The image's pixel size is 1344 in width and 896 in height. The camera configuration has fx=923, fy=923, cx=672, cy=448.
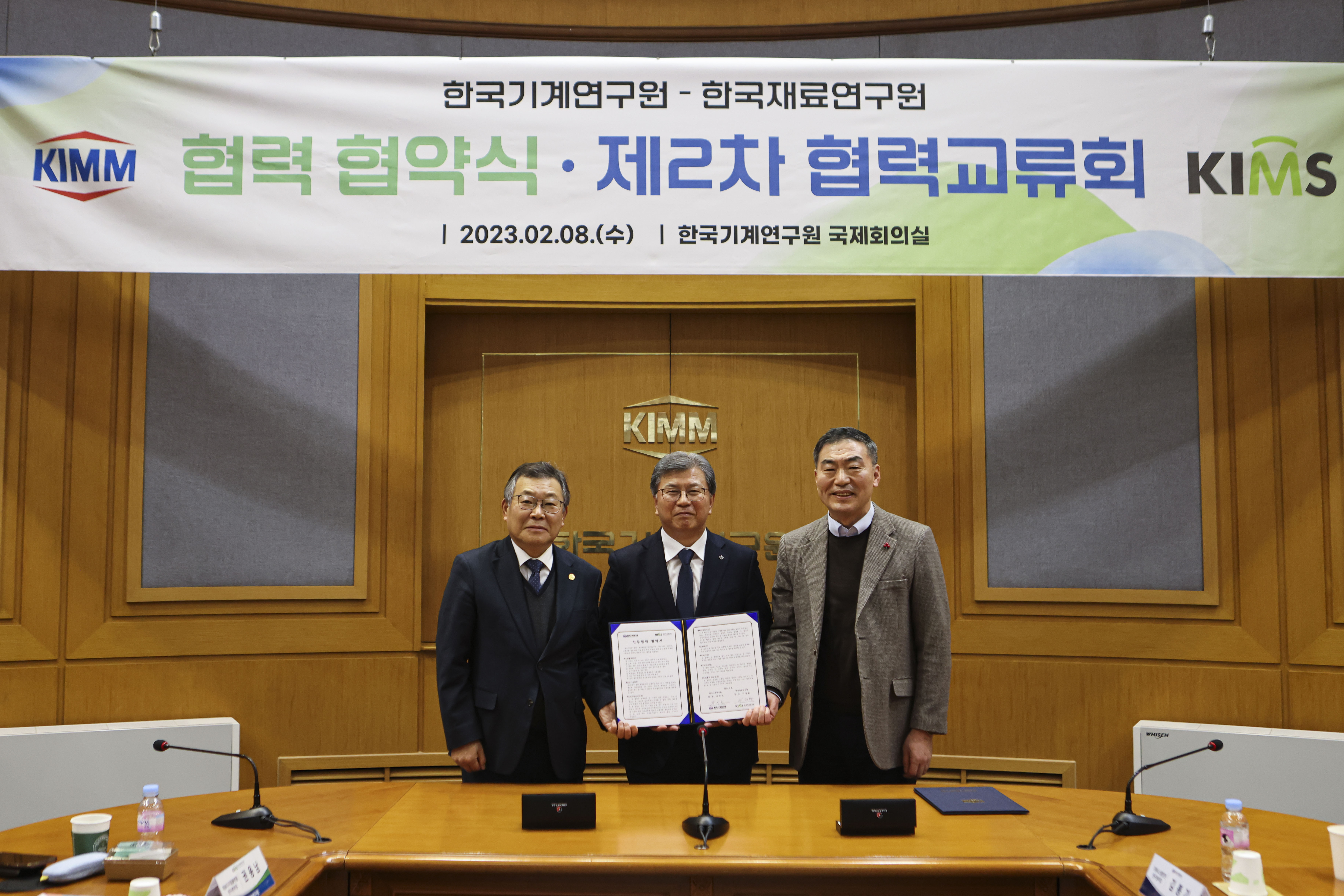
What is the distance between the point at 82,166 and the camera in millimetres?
2898

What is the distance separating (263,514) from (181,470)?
14.7 inches

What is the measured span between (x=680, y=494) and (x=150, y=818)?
1589 mm

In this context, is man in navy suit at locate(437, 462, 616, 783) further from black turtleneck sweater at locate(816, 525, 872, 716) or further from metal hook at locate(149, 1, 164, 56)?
metal hook at locate(149, 1, 164, 56)

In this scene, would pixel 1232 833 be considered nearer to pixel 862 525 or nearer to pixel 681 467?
pixel 862 525

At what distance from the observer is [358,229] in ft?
9.60

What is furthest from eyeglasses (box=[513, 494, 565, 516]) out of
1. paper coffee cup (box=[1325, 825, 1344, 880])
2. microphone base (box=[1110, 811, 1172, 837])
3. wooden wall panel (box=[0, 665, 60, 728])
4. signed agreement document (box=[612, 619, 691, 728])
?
wooden wall panel (box=[0, 665, 60, 728])

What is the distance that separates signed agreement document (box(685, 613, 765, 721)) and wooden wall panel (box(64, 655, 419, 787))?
1.91m

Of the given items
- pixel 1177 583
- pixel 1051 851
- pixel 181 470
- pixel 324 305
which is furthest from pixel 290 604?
pixel 1177 583

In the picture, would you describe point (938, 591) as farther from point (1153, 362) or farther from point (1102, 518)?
point (1153, 362)

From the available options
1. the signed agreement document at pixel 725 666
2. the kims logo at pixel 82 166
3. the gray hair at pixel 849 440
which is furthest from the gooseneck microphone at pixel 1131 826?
the kims logo at pixel 82 166

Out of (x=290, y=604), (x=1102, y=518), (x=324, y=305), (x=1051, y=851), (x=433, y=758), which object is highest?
(x=324, y=305)

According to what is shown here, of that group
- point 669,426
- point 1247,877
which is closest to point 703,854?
point 1247,877

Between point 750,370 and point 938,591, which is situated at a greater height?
point 750,370

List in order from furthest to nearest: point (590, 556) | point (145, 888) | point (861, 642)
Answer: point (590, 556), point (861, 642), point (145, 888)
